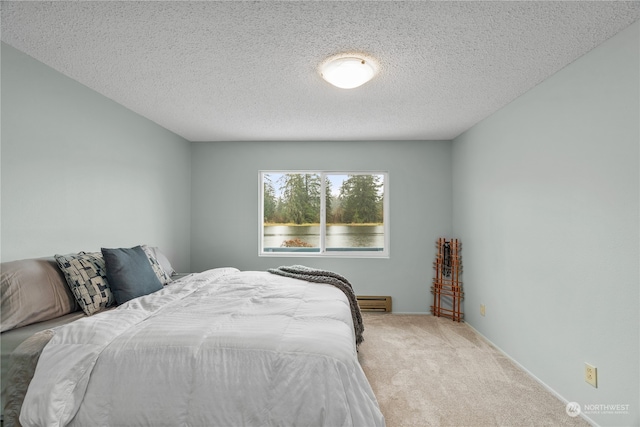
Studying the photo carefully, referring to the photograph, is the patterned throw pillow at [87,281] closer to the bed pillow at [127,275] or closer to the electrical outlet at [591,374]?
the bed pillow at [127,275]

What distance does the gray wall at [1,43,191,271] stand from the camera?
2.23 meters

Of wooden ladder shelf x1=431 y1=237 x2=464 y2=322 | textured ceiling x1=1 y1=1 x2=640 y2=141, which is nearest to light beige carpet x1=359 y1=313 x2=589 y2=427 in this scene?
wooden ladder shelf x1=431 y1=237 x2=464 y2=322

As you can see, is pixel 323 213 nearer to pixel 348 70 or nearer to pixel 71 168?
pixel 348 70

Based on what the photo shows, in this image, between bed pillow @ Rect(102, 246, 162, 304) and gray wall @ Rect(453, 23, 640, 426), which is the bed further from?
gray wall @ Rect(453, 23, 640, 426)

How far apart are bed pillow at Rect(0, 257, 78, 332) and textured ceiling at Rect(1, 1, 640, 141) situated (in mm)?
1428

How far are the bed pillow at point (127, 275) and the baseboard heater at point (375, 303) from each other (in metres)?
2.85

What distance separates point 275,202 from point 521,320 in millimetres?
3338

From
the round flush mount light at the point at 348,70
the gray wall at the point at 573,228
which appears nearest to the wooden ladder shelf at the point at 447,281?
the gray wall at the point at 573,228

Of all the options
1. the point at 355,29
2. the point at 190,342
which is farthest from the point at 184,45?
the point at 190,342

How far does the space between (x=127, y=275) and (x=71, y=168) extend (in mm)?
1051

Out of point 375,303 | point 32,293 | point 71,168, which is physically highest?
point 71,168

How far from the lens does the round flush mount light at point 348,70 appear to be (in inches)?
89.8

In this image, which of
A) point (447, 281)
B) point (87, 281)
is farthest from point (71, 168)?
point (447, 281)

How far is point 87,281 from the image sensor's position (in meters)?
2.28
